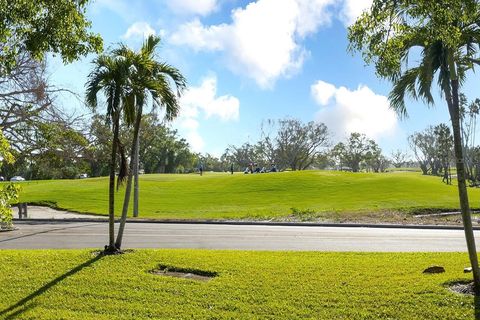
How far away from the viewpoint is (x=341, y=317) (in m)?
6.73

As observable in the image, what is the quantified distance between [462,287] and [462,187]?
65.7 inches

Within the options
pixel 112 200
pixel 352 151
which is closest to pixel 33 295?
pixel 112 200

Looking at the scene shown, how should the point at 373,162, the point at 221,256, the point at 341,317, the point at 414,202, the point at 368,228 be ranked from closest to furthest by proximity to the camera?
1. the point at 341,317
2. the point at 221,256
3. the point at 368,228
4. the point at 414,202
5. the point at 373,162

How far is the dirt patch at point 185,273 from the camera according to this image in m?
9.08

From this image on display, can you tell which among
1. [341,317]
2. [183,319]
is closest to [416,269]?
[341,317]

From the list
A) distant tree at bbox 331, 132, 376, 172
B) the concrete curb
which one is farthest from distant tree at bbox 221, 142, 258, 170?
the concrete curb

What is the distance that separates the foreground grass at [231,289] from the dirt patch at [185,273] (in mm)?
216

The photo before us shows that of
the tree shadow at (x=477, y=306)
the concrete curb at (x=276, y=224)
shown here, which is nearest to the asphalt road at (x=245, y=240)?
the concrete curb at (x=276, y=224)

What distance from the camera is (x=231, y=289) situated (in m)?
8.03

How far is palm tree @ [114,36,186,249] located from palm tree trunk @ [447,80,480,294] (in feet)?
21.4

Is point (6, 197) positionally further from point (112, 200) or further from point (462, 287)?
point (462, 287)

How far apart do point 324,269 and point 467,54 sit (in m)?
4.73

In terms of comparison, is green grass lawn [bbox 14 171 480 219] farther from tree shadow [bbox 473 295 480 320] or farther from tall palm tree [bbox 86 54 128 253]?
tree shadow [bbox 473 295 480 320]

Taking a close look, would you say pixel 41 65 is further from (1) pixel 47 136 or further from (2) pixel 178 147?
(2) pixel 178 147
